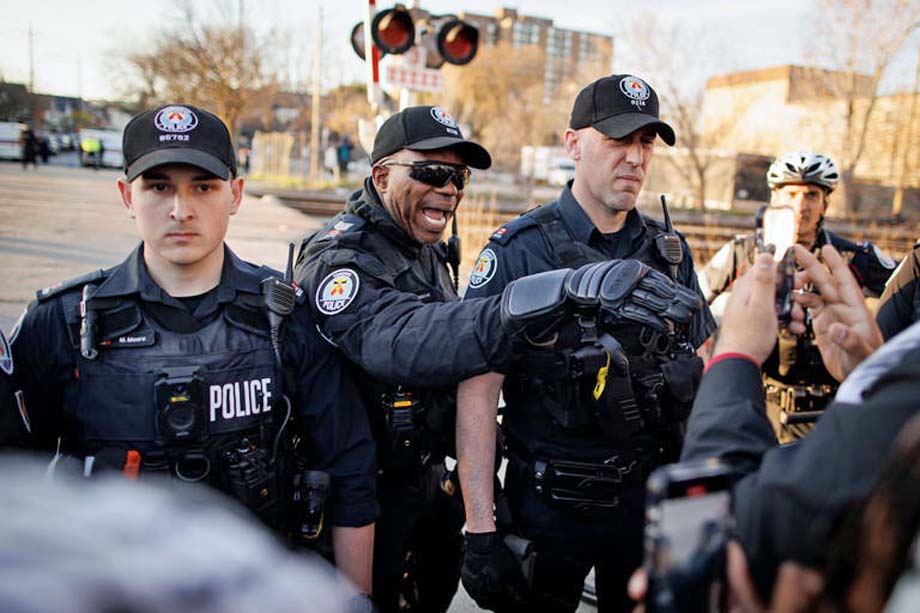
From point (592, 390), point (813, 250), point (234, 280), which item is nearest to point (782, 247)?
point (592, 390)

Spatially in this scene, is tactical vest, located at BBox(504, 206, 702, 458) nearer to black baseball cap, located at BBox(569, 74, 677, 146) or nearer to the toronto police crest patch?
black baseball cap, located at BBox(569, 74, 677, 146)

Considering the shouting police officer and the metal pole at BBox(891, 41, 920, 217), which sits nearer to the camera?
the shouting police officer

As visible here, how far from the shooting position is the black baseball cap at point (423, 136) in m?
2.45

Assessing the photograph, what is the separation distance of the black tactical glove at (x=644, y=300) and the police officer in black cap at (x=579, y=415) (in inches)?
12.6

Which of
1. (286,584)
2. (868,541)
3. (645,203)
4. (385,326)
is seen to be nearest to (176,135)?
(385,326)

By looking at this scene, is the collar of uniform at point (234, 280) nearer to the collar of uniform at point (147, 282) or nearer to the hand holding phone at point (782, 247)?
the collar of uniform at point (147, 282)

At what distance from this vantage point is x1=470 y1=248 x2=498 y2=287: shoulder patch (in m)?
2.31

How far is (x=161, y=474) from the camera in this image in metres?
1.79

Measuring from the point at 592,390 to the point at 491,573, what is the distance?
63 centimetres

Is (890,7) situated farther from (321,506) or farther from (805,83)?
(321,506)

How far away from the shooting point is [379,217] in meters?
2.38

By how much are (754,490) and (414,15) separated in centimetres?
635

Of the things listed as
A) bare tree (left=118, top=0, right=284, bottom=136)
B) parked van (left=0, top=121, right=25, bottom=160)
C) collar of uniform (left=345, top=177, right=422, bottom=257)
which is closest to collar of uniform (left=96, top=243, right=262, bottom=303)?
collar of uniform (left=345, top=177, right=422, bottom=257)

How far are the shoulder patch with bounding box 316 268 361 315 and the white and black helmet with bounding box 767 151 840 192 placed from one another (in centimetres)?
254
